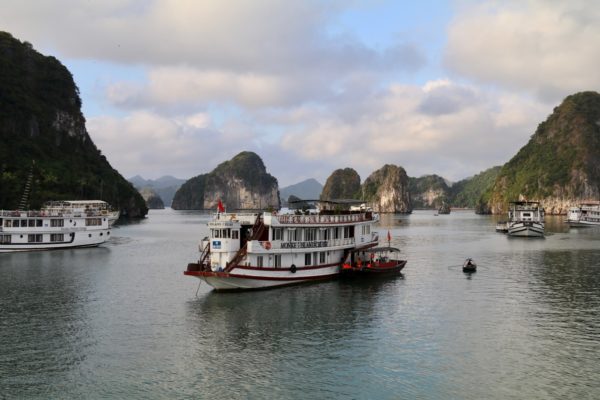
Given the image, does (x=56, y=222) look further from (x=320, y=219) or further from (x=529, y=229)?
(x=529, y=229)

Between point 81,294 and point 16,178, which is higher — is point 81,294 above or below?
below

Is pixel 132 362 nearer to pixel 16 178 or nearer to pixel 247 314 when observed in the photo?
pixel 247 314

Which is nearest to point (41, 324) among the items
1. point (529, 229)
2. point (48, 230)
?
point (48, 230)

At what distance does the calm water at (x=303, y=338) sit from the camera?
89.8 ft

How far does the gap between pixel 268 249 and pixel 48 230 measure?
55004mm

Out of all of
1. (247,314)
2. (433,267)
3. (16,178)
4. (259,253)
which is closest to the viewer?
(247,314)

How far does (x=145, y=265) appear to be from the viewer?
73000 millimetres

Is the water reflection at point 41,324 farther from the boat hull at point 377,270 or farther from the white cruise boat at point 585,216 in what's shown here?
the white cruise boat at point 585,216

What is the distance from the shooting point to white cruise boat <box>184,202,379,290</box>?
1927 inches

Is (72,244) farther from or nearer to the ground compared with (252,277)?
farther from the ground

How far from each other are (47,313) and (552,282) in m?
51.4

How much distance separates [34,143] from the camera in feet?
575

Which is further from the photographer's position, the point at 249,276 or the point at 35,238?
the point at 35,238

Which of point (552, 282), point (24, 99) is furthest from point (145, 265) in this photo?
point (24, 99)
